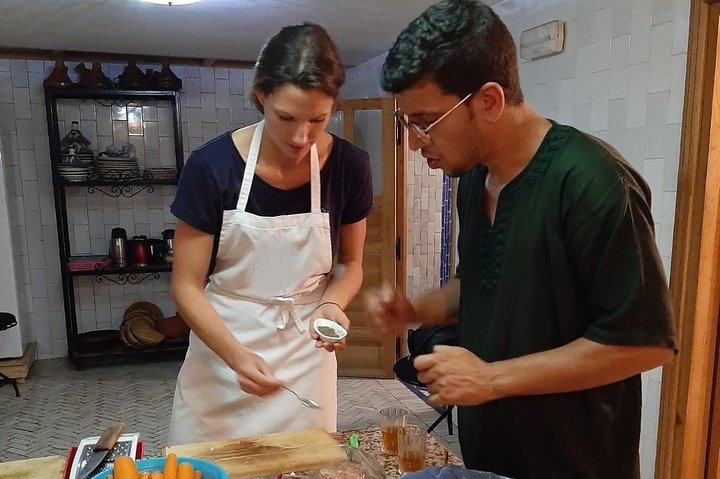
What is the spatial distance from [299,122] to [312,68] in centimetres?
12

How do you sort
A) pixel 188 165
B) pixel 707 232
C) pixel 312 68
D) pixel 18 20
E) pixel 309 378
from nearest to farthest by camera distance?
pixel 312 68 < pixel 188 165 < pixel 309 378 < pixel 707 232 < pixel 18 20

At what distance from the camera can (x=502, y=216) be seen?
0.99 m

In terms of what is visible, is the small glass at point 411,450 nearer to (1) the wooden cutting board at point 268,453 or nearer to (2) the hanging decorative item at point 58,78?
(1) the wooden cutting board at point 268,453

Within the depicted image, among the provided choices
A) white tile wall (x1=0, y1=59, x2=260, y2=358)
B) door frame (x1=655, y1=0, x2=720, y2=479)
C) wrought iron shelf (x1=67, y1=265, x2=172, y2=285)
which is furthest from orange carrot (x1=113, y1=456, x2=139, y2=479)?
white tile wall (x1=0, y1=59, x2=260, y2=358)

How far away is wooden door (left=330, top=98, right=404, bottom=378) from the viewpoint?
3.88m

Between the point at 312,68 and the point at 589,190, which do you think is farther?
the point at 312,68

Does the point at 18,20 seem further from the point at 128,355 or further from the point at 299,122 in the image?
the point at 299,122

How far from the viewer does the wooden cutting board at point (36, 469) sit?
40.5 inches

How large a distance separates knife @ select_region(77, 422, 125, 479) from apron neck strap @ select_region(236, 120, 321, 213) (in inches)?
22.1

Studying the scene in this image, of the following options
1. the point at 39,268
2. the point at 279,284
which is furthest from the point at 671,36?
the point at 39,268

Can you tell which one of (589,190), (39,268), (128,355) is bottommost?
(128,355)

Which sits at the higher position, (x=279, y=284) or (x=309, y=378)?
(x=279, y=284)

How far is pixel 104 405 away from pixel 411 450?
309 centimetres

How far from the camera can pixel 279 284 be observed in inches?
57.4
